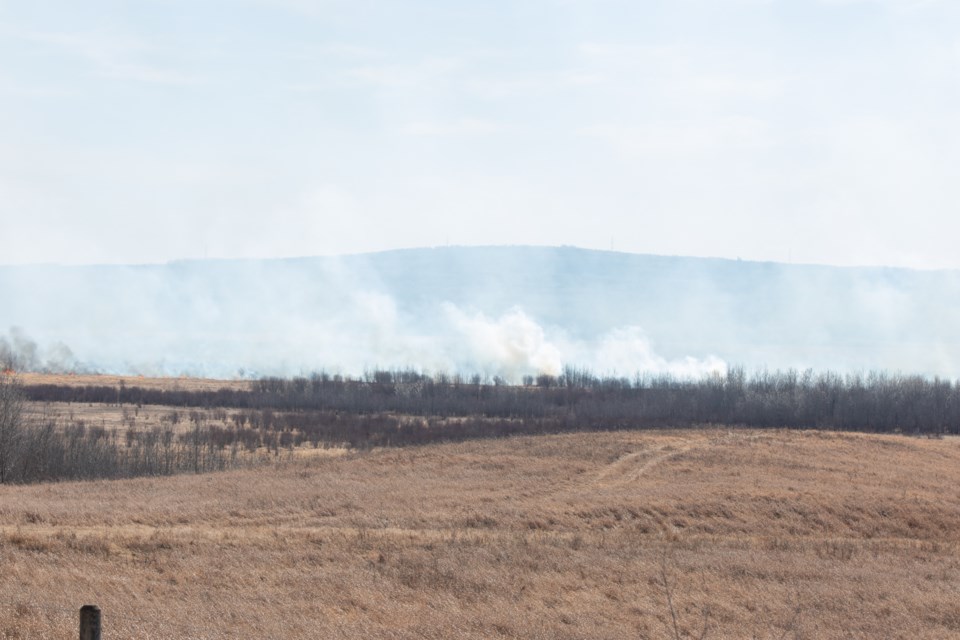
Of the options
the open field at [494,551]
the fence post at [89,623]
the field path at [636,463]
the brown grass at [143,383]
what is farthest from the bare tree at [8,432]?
the brown grass at [143,383]

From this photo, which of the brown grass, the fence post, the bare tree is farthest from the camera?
the brown grass

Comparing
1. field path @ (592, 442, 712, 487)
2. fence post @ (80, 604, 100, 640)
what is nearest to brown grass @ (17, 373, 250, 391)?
field path @ (592, 442, 712, 487)

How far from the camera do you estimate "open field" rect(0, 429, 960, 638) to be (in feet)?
61.9

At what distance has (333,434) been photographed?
98.4m

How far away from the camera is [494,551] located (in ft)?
89.4

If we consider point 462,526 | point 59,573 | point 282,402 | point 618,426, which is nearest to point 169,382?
point 282,402

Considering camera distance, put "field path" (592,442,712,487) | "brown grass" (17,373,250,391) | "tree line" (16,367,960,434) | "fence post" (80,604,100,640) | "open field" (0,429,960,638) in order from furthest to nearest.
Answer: "brown grass" (17,373,250,391) → "tree line" (16,367,960,434) → "field path" (592,442,712,487) → "open field" (0,429,960,638) → "fence post" (80,604,100,640)

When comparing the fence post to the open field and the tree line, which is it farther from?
the tree line

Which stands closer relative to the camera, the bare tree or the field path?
the field path

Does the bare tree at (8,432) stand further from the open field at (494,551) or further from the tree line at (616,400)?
the tree line at (616,400)

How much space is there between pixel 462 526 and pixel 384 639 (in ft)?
63.8

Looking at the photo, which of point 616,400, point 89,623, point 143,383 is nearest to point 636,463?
point 89,623

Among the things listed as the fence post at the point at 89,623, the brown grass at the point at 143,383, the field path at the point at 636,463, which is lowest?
the field path at the point at 636,463

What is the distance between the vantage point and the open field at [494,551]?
18.9m
